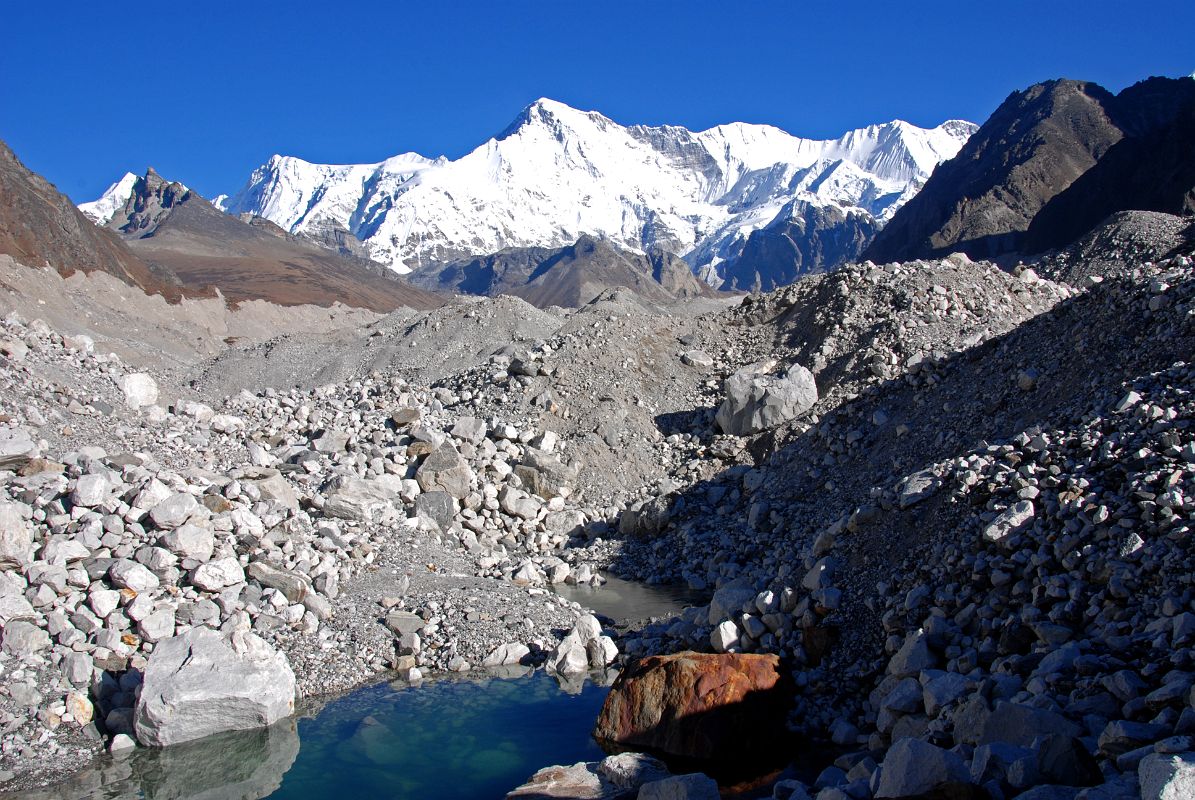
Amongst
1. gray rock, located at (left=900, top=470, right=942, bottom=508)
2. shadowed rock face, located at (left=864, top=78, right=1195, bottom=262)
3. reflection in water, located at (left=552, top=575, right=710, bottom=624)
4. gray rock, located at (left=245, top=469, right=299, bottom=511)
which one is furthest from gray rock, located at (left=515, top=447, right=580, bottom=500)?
shadowed rock face, located at (left=864, top=78, right=1195, bottom=262)

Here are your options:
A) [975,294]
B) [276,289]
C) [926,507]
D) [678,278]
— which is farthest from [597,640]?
[678,278]

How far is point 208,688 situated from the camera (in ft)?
29.4

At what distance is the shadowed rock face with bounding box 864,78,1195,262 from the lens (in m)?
67.2

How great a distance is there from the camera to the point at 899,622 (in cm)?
891

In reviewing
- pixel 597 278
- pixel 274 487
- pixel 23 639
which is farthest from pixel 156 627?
pixel 597 278

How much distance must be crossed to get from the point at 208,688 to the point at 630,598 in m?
6.80

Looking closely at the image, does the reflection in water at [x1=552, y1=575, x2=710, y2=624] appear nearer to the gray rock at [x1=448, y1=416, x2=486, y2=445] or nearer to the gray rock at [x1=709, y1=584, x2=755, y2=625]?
the gray rock at [x1=709, y1=584, x2=755, y2=625]

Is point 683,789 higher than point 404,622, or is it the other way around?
point 404,622

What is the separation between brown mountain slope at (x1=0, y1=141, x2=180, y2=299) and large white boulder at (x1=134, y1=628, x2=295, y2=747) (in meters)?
33.5

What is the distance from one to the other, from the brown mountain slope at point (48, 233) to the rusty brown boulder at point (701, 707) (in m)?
36.8

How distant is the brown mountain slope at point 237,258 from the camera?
80.6 metres

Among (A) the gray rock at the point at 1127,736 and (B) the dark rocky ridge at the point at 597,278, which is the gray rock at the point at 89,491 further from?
(B) the dark rocky ridge at the point at 597,278

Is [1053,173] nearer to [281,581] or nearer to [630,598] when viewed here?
[630,598]

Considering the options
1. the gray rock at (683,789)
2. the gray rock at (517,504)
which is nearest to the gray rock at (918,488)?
the gray rock at (683,789)
